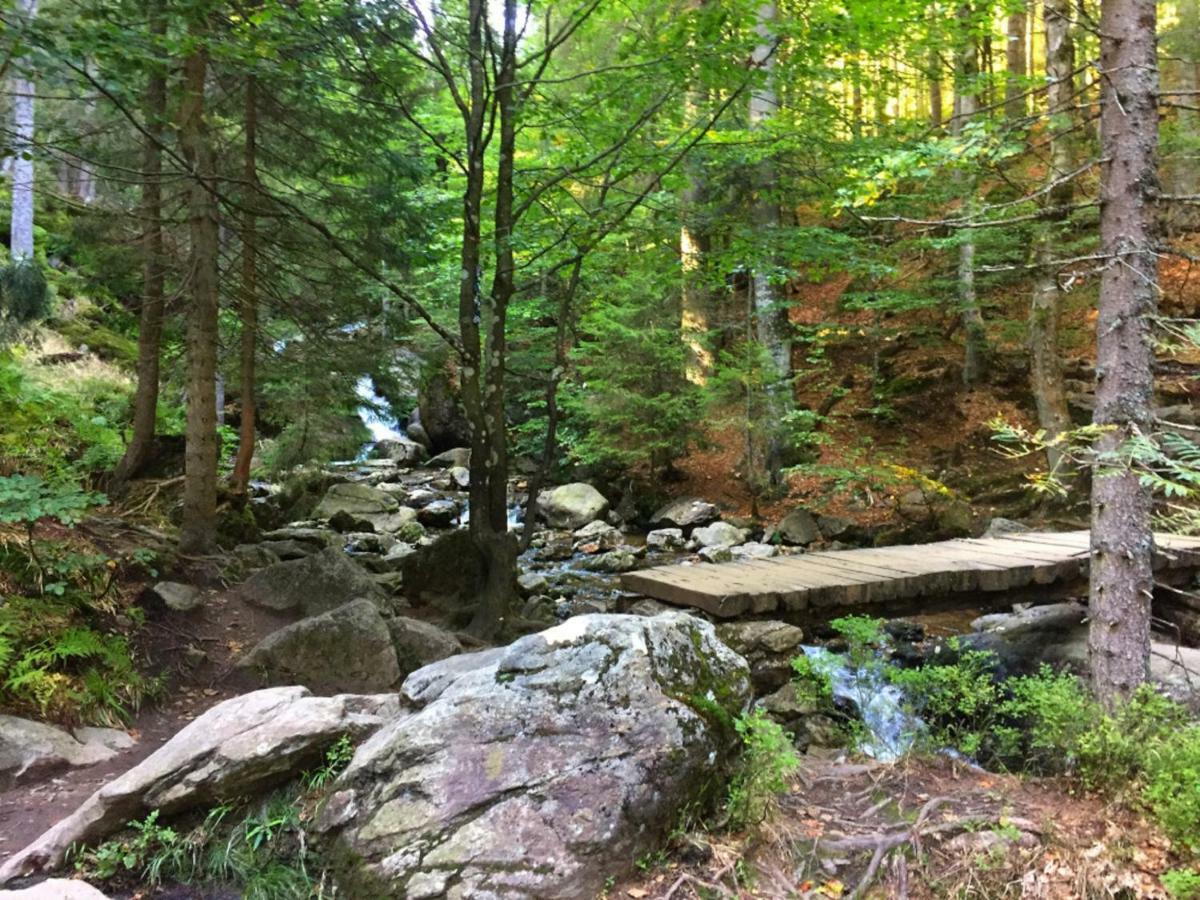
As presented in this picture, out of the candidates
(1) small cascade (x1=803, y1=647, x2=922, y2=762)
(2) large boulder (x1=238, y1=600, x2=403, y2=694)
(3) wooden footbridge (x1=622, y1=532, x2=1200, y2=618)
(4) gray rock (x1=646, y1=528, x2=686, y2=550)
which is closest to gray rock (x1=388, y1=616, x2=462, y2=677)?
(2) large boulder (x1=238, y1=600, x2=403, y2=694)

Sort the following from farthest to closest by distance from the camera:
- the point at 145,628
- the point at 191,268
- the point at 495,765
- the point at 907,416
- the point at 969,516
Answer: the point at 907,416, the point at 969,516, the point at 191,268, the point at 145,628, the point at 495,765

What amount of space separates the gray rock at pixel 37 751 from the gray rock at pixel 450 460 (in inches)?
614

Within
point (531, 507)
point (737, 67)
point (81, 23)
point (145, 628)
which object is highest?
point (737, 67)

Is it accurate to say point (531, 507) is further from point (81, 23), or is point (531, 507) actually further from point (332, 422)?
point (332, 422)

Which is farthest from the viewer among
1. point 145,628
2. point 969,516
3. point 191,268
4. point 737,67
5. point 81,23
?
point 969,516

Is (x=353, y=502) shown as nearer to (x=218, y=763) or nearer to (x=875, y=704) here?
(x=875, y=704)

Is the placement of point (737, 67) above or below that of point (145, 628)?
above

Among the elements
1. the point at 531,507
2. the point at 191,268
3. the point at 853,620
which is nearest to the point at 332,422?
the point at 191,268

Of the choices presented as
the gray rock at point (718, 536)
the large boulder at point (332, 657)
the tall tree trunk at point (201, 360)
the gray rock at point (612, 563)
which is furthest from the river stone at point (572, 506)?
the large boulder at point (332, 657)

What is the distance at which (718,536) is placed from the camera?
12227mm

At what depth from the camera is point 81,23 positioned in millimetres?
4531

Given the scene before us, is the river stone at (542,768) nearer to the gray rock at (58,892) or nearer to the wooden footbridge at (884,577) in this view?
the gray rock at (58,892)

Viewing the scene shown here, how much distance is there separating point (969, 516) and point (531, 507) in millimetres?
7544

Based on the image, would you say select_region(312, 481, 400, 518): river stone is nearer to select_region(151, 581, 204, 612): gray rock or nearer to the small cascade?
select_region(151, 581, 204, 612): gray rock
